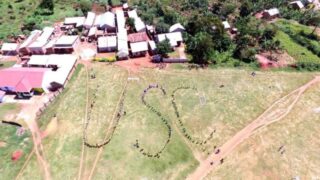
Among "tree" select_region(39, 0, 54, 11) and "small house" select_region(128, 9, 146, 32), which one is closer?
"small house" select_region(128, 9, 146, 32)

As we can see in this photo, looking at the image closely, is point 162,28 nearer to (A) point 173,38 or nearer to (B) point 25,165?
(A) point 173,38

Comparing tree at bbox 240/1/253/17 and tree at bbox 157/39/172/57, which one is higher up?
tree at bbox 240/1/253/17

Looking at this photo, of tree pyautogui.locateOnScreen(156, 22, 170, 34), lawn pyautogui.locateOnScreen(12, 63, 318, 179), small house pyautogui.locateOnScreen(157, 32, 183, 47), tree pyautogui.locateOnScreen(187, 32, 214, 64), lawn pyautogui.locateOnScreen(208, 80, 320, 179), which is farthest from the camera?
tree pyautogui.locateOnScreen(156, 22, 170, 34)

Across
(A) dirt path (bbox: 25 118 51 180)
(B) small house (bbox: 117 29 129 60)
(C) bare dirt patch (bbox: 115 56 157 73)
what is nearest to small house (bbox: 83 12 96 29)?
(B) small house (bbox: 117 29 129 60)

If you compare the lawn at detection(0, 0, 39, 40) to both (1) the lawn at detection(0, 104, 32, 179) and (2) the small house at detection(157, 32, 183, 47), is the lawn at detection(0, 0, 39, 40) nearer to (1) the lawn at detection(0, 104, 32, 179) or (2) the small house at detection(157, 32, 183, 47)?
(1) the lawn at detection(0, 104, 32, 179)

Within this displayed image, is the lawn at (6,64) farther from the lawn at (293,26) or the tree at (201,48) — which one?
the lawn at (293,26)

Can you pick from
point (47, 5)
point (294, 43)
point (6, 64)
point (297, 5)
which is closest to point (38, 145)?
point (6, 64)

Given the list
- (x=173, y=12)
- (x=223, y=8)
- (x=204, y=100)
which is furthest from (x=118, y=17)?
(x=204, y=100)

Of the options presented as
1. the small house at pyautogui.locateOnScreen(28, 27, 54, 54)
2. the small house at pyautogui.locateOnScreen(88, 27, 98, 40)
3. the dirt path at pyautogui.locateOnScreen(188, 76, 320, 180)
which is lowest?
the dirt path at pyautogui.locateOnScreen(188, 76, 320, 180)
